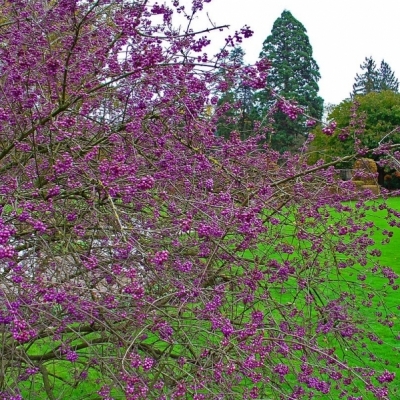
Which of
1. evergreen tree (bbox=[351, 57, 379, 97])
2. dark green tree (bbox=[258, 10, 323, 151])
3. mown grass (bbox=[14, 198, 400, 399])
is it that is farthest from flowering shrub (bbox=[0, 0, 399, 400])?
evergreen tree (bbox=[351, 57, 379, 97])

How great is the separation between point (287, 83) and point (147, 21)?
3857 centimetres

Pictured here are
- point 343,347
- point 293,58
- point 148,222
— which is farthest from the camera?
point 293,58

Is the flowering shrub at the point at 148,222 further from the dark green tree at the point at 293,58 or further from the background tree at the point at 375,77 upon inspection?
the background tree at the point at 375,77

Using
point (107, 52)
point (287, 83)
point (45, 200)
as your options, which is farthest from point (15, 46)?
point (287, 83)

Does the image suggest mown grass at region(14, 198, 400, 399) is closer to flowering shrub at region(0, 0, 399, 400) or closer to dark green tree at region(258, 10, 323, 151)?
flowering shrub at region(0, 0, 399, 400)

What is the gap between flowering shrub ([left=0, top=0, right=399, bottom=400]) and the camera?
262 centimetres

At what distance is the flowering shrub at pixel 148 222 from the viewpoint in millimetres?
2625

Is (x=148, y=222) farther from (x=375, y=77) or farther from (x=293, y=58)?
(x=375, y=77)

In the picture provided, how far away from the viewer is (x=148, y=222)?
10.2 ft

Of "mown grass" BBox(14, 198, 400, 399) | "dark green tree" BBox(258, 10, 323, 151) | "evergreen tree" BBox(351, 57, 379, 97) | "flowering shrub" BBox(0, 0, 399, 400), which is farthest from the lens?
"evergreen tree" BBox(351, 57, 379, 97)

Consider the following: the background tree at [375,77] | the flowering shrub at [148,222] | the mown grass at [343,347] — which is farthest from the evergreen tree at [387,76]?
the flowering shrub at [148,222]

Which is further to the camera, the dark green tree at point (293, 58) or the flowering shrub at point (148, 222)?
the dark green tree at point (293, 58)

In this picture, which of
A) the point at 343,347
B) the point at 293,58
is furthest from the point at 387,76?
the point at 343,347

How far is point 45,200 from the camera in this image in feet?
9.89
